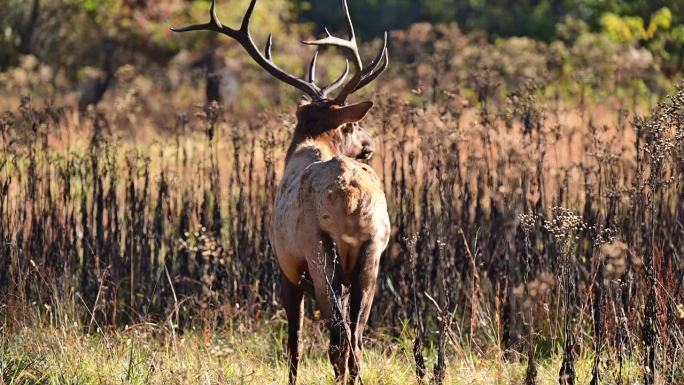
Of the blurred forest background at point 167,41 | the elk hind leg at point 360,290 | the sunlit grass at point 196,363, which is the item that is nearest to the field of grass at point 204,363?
the sunlit grass at point 196,363

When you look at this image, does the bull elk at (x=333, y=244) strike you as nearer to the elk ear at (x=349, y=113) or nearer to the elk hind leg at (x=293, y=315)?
the elk hind leg at (x=293, y=315)

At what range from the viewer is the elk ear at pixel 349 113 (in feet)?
20.4

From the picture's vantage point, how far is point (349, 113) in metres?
6.31

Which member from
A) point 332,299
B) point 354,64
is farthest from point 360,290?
point 354,64

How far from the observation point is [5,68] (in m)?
19.7

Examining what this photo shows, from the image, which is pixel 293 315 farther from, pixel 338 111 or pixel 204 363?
pixel 338 111

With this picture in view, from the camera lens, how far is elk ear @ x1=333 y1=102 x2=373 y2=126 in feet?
20.4

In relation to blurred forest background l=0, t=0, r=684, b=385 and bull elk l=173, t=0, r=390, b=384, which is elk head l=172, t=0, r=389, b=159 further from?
bull elk l=173, t=0, r=390, b=384

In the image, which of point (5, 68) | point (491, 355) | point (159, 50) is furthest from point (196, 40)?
point (491, 355)

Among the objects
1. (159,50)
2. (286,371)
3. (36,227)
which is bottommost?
(286,371)

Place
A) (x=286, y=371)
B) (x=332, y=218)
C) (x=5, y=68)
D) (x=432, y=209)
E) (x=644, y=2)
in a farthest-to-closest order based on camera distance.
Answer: (x=644, y=2), (x=5, y=68), (x=432, y=209), (x=286, y=371), (x=332, y=218)

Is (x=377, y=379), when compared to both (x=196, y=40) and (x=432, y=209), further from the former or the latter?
(x=196, y=40)

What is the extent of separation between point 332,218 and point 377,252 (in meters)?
0.31

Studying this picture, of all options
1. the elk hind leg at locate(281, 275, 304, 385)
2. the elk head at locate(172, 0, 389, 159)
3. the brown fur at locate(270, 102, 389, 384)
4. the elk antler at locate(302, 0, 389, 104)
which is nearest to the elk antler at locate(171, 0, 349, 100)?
the elk head at locate(172, 0, 389, 159)
